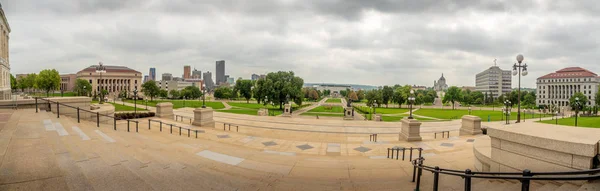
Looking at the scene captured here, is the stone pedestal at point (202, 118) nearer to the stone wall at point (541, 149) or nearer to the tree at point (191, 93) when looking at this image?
the stone wall at point (541, 149)

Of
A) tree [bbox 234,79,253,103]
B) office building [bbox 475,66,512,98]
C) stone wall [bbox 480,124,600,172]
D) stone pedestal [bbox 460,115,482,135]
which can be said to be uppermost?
office building [bbox 475,66,512,98]

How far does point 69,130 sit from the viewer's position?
9.50 m

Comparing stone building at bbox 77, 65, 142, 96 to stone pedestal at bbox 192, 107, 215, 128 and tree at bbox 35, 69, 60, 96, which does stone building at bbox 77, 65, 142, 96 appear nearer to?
tree at bbox 35, 69, 60, 96

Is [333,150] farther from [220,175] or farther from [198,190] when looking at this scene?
[198,190]

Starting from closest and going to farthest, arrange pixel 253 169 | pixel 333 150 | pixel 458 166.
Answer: pixel 253 169, pixel 458 166, pixel 333 150

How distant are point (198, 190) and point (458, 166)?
808 centimetres

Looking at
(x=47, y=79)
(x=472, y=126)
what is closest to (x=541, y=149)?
(x=472, y=126)

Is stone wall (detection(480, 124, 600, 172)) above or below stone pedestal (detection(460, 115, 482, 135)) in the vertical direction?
above

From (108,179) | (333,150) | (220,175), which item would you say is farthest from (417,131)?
(108,179)

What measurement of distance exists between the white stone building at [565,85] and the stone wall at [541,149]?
126733mm

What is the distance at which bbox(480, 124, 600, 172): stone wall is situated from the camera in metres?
4.81

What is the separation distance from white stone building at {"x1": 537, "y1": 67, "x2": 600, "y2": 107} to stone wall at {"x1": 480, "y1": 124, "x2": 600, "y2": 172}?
127m

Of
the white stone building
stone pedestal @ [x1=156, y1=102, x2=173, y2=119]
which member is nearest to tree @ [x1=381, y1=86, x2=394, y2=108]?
the white stone building

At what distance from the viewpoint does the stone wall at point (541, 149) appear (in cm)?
481
